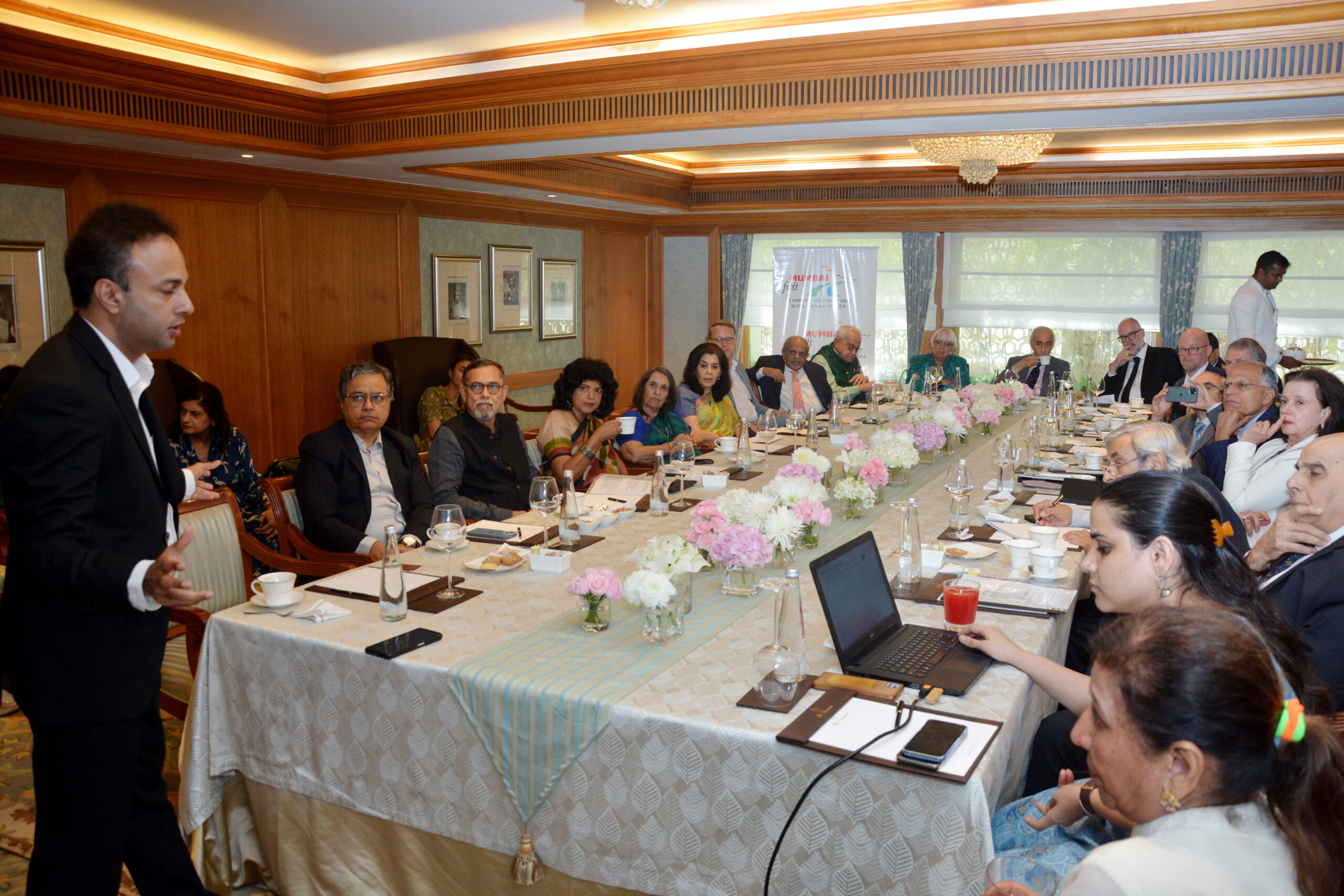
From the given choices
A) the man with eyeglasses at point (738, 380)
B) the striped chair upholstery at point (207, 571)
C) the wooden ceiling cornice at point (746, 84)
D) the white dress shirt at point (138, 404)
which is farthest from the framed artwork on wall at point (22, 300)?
the man with eyeglasses at point (738, 380)

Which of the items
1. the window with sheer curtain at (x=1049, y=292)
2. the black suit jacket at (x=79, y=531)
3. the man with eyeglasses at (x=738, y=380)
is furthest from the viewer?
the window with sheer curtain at (x=1049, y=292)

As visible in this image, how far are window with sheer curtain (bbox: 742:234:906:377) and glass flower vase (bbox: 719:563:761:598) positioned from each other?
8202 mm

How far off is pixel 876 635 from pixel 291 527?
7.69ft

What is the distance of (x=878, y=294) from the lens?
10.6 meters

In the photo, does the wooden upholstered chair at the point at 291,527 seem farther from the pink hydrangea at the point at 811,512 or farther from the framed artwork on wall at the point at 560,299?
the framed artwork on wall at the point at 560,299

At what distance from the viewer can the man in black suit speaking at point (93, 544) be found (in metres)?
1.79

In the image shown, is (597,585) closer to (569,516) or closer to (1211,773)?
(569,516)

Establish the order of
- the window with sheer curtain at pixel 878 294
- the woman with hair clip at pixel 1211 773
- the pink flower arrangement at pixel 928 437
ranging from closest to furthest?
1. the woman with hair clip at pixel 1211 773
2. the pink flower arrangement at pixel 928 437
3. the window with sheer curtain at pixel 878 294

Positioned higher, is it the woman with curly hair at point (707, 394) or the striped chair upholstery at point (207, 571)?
the woman with curly hair at point (707, 394)

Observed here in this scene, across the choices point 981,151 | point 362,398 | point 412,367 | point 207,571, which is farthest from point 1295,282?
point 207,571

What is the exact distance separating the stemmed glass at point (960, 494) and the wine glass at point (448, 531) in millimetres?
1715

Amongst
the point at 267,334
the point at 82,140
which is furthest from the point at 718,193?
the point at 82,140

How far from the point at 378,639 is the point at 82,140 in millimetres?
4334

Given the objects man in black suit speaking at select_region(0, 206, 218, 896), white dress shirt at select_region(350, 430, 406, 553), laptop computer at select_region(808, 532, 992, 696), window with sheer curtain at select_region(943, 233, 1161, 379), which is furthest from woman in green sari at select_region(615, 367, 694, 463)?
window with sheer curtain at select_region(943, 233, 1161, 379)
